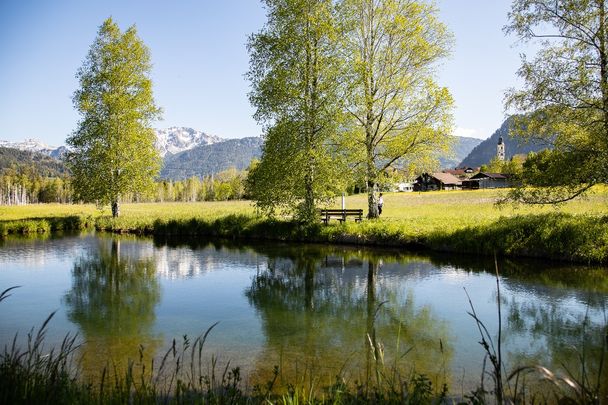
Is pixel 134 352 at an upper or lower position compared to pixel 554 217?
lower

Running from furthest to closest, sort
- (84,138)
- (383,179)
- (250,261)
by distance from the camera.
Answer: (84,138), (383,179), (250,261)

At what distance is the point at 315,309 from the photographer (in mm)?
14258

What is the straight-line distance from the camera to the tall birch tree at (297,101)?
2908cm

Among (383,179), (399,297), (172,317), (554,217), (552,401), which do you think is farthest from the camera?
(383,179)

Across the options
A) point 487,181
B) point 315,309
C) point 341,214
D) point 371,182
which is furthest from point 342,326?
point 487,181

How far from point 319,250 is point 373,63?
45.9 feet

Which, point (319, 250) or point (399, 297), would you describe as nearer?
point (399, 297)

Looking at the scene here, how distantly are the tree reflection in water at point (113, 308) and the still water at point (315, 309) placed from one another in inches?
2.4

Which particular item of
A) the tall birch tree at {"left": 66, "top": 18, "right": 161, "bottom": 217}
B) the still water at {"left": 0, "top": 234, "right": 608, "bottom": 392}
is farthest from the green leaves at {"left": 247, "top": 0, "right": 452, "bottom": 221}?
the tall birch tree at {"left": 66, "top": 18, "right": 161, "bottom": 217}

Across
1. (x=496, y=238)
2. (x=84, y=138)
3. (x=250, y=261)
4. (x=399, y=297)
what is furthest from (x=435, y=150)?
(x=84, y=138)

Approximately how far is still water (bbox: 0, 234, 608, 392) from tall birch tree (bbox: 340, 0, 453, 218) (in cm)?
860

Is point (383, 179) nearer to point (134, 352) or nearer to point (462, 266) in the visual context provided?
point (462, 266)

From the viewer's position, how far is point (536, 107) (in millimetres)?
21500

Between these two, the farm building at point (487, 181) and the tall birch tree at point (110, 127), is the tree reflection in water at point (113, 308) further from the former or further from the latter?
the farm building at point (487, 181)
